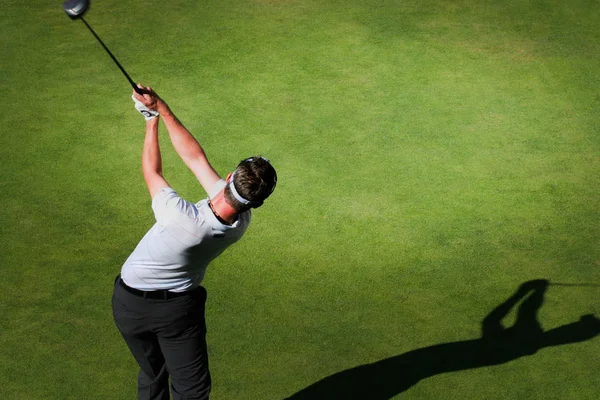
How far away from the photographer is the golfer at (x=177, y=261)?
385 centimetres

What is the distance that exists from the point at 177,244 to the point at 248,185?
430 mm

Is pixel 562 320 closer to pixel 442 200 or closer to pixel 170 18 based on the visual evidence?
pixel 442 200

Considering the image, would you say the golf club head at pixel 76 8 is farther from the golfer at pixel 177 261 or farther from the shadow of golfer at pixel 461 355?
the shadow of golfer at pixel 461 355

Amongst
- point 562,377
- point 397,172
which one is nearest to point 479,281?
point 562,377

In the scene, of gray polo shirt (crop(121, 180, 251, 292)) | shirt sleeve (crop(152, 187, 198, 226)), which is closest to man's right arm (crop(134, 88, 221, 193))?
gray polo shirt (crop(121, 180, 251, 292))

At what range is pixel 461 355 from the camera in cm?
543

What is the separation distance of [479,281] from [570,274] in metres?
0.66

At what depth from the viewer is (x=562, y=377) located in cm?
524

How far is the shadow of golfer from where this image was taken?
5.16 m

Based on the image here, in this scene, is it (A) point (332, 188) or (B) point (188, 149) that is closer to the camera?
(B) point (188, 149)

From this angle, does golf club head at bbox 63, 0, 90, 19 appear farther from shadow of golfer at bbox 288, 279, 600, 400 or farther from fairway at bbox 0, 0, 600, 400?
shadow of golfer at bbox 288, 279, 600, 400

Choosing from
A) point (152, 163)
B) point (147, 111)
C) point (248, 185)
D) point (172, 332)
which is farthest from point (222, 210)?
point (147, 111)

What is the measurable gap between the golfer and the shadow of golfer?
1042 mm

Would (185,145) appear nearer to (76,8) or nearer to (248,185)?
(248,185)
